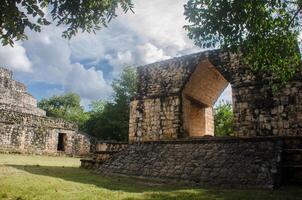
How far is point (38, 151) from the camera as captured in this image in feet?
80.6

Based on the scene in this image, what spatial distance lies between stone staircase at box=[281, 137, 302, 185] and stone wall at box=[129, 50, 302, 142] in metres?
1.53

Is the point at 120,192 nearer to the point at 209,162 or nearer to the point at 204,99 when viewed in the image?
the point at 209,162

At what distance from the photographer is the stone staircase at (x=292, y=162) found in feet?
26.0

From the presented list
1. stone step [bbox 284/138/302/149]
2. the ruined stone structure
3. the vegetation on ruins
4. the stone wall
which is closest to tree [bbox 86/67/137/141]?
the vegetation on ruins

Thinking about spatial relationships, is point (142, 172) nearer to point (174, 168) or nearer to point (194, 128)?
point (174, 168)

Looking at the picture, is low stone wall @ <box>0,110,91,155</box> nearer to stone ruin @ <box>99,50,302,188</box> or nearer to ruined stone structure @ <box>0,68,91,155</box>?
ruined stone structure @ <box>0,68,91,155</box>

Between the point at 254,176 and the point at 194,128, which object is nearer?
the point at 254,176

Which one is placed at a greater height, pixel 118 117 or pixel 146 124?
pixel 118 117

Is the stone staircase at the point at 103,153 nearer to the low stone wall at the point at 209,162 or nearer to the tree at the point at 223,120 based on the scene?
the low stone wall at the point at 209,162

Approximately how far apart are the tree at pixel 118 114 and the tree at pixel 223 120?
9371 millimetres

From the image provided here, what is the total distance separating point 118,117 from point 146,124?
827 inches

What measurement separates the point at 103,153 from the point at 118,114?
21.8 m

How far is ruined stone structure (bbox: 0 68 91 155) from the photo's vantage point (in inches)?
917

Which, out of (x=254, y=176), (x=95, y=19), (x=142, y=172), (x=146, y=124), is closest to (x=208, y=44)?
(x=95, y=19)
